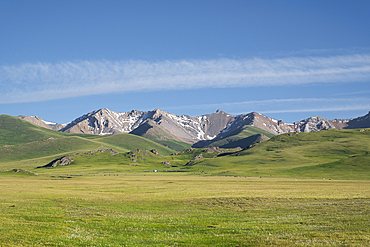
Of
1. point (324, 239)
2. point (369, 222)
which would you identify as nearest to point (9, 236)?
point (324, 239)

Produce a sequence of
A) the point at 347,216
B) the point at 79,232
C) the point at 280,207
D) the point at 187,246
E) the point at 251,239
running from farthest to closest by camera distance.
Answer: the point at 280,207 < the point at 347,216 < the point at 79,232 < the point at 251,239 < the point at 187,246

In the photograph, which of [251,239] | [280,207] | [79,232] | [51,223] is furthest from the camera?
[280,207]

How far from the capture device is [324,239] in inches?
987

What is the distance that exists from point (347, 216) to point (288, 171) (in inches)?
6626

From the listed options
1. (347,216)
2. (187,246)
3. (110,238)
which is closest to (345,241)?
(187,246)

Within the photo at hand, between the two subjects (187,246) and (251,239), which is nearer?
(187,246)

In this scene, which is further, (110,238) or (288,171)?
(288,171)

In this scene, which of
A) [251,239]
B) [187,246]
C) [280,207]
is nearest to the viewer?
[187,246]

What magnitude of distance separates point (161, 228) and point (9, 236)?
45.5ft

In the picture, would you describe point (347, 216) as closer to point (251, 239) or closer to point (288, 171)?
point (251, 239)

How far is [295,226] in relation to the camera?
31.9m

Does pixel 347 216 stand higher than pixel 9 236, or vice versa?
pixel 9 236

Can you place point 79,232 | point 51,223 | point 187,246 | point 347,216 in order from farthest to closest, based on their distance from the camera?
point 347,216, point 51,223, point 79,232, point 187,246

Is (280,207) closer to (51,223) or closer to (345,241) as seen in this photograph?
(345,241)
